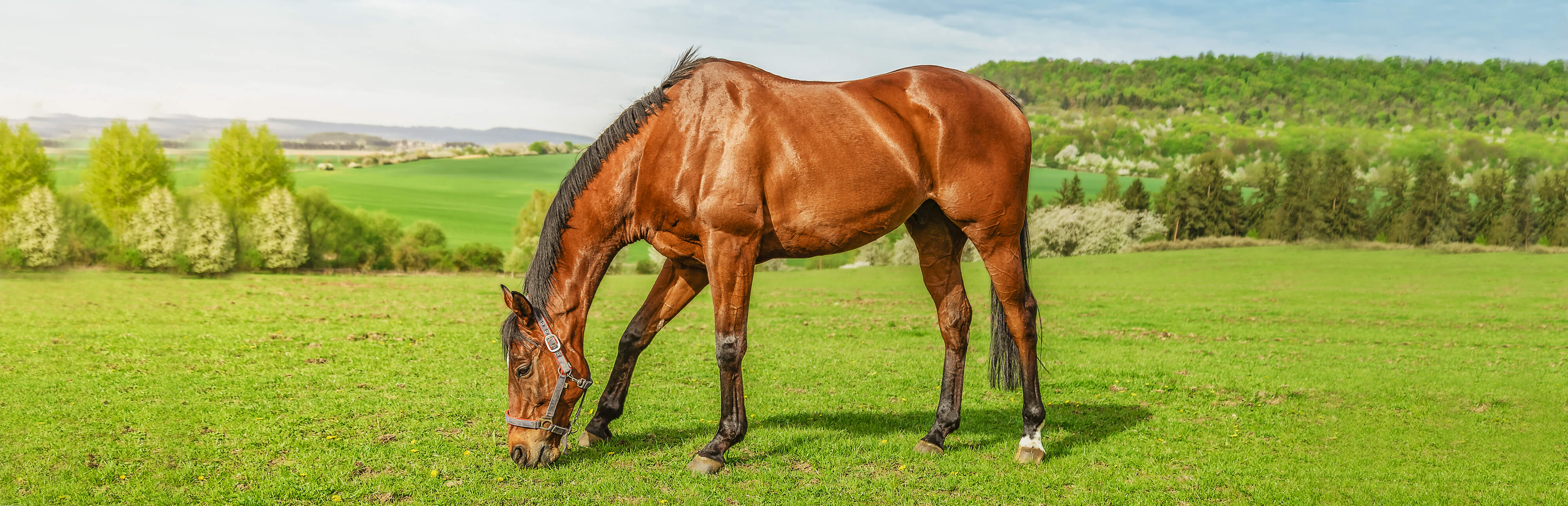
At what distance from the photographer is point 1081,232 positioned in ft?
145

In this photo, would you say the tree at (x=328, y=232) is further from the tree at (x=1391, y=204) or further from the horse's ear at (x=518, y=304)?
the tree at (x=1391, y=204)

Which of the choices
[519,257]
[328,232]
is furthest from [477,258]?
[328,232]

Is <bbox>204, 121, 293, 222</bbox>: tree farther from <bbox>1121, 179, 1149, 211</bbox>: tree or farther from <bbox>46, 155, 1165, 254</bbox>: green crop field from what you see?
<bbox>1121, 179, 1149, 211</bbox>: tree

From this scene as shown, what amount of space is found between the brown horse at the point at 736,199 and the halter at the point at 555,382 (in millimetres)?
11

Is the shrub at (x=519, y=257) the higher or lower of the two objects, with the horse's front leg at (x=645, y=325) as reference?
lower

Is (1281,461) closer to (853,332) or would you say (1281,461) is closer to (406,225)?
(853,332)

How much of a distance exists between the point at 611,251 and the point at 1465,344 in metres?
16.4

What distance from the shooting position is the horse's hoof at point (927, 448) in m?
5.71

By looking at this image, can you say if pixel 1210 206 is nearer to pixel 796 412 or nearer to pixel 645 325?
pixel 796 412

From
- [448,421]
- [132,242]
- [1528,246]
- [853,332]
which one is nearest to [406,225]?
[132,242]

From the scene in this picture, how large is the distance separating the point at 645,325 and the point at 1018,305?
111 inches

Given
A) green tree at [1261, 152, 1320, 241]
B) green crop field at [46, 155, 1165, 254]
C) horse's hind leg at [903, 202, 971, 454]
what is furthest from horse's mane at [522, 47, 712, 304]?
green tree at [1261, 152, 1320, 241]

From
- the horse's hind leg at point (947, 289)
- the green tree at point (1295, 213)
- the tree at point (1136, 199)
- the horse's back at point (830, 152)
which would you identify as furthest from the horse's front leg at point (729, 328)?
the green tree at point (1295, 213)

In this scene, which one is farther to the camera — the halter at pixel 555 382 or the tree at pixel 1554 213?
the tree at pixel 1554 213
